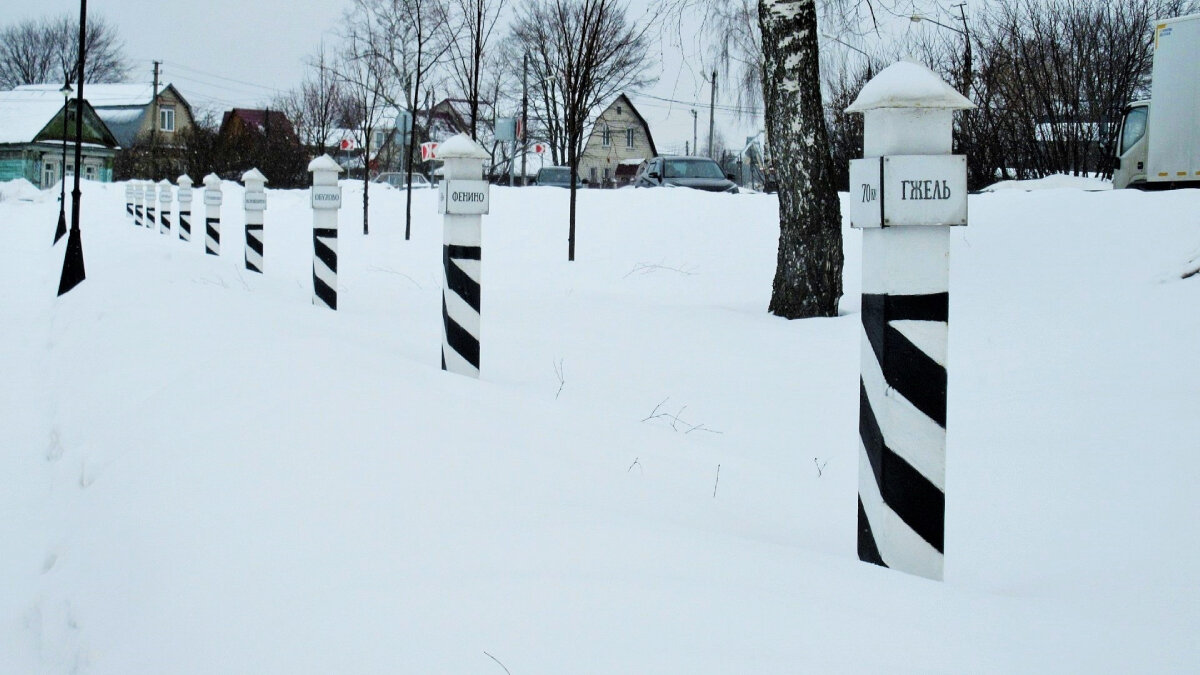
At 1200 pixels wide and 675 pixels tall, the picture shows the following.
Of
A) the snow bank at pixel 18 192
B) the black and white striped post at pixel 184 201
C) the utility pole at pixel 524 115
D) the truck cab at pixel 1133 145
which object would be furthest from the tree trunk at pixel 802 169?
the snow bank at pixel 18 192

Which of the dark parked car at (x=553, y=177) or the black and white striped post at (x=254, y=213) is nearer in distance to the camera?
the black and white striped post at (x=254, y=213)

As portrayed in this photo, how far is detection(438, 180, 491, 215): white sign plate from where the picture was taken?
566 centimetres

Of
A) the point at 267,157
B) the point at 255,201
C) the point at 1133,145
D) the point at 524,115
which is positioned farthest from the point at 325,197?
the point at 524,115

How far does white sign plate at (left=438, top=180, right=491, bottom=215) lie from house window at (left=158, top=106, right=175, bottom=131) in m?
80.1

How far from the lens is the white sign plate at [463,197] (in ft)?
18.6

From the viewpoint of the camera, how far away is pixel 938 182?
9.15 ft

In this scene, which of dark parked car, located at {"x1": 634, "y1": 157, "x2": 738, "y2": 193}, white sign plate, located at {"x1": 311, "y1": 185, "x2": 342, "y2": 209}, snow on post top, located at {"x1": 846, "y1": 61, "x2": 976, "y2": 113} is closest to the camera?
snow on post top, located at {"x1": 846, "y1": 61, "x2": 976, "y2": 113}

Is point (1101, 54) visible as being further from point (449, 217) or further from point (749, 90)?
point (449, 217)

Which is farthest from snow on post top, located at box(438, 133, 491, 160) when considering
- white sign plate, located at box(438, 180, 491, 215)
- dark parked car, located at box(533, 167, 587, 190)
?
dark parked car, located at box(533, 167, 587, 190)

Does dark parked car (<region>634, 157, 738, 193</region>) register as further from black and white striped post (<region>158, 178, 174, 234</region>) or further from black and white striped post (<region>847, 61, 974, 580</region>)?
black and white striped post (<region>847, 61, 974, 580</region>)

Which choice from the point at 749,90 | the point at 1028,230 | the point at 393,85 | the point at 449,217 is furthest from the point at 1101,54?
the point at 449,217

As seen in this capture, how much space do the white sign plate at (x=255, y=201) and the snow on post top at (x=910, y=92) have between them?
964cm

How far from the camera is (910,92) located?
2.79 m

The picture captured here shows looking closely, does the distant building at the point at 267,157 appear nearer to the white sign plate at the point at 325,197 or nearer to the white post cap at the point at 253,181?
the white post cap at the point at 253,181
